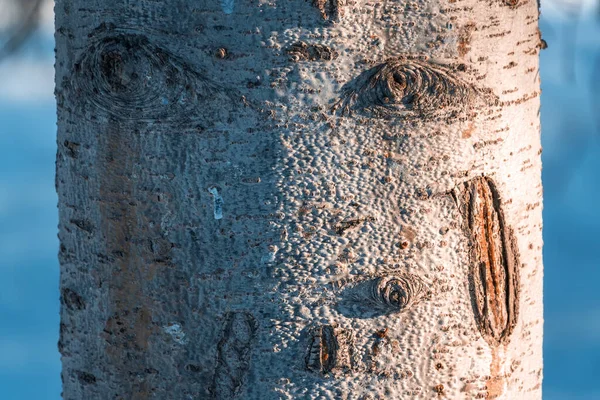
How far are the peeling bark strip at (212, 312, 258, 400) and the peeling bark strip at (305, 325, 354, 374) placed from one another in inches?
2.0

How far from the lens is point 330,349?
2.24 feet

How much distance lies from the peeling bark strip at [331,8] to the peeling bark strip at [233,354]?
260 millimetres

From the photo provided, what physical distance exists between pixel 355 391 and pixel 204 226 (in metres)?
0.19

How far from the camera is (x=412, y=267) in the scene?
686 mm

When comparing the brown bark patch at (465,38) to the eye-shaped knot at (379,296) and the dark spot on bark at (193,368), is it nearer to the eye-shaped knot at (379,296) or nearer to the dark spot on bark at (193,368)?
the eye-shaped knot at (379,296)

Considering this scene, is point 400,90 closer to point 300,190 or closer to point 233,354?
point 300,190

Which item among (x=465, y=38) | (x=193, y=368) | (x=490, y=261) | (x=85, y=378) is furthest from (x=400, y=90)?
(x=85, y=378)

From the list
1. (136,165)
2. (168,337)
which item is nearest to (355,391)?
(168,337)

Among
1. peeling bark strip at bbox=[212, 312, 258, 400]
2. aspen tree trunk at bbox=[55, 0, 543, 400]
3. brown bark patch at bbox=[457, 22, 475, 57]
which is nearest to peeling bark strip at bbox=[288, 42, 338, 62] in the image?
A: aspen tree trunk at bbox=[55, 0, 543, 400]

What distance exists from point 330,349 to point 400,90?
0.23 metres

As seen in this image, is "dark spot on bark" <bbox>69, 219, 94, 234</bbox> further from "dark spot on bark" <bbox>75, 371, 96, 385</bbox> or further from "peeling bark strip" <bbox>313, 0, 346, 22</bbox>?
"peeling bark strip" <bbox>313, 0, 346, 22</bbox>

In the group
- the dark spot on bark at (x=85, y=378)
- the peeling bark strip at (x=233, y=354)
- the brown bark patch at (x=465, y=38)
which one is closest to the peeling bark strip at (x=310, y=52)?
the brown bark patch at (x=465, y=38)

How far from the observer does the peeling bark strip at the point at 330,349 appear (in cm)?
68

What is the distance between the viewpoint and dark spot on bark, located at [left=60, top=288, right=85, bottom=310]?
30.4 inches
